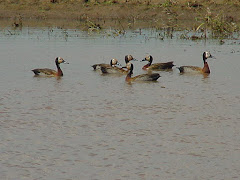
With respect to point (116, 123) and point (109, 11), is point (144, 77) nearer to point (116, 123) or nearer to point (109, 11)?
point (116, 123)

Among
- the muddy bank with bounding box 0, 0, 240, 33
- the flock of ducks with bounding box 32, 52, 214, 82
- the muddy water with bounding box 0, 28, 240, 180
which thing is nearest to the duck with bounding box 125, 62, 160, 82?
the flock of ducks with bounding box 32, 52, 214, 82

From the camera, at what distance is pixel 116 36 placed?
124 ft

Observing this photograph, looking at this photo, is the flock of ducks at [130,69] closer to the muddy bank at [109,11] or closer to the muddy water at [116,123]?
the muddy water at [116,123]

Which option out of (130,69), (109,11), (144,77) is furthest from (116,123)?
(109,11)

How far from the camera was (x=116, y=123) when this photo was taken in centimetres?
1393

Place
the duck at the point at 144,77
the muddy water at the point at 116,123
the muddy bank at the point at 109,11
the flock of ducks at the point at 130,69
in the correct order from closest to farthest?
1. the muddy water at the point at 116,123
2. the duck at the point at 144,77
3. the flock of ducks at the point at 130,69
4. the muddy bank at the point at 109,11

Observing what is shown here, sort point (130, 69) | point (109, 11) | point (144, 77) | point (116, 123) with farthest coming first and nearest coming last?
point (109, 11), point (130, 69), point (144, 77), point (116, 123)

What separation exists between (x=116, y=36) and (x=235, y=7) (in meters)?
15.8

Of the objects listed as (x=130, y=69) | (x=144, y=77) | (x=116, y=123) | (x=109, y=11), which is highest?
(x=109, y=11)

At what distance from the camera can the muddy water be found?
10.5m

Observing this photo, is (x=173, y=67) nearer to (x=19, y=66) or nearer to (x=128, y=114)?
(x=19, y=66)

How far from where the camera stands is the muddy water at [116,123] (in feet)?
34.6

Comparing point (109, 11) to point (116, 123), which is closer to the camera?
point (116, 123)

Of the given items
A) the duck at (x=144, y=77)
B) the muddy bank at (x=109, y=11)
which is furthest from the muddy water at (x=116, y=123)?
the muddy bank at (x=109, y=11)
